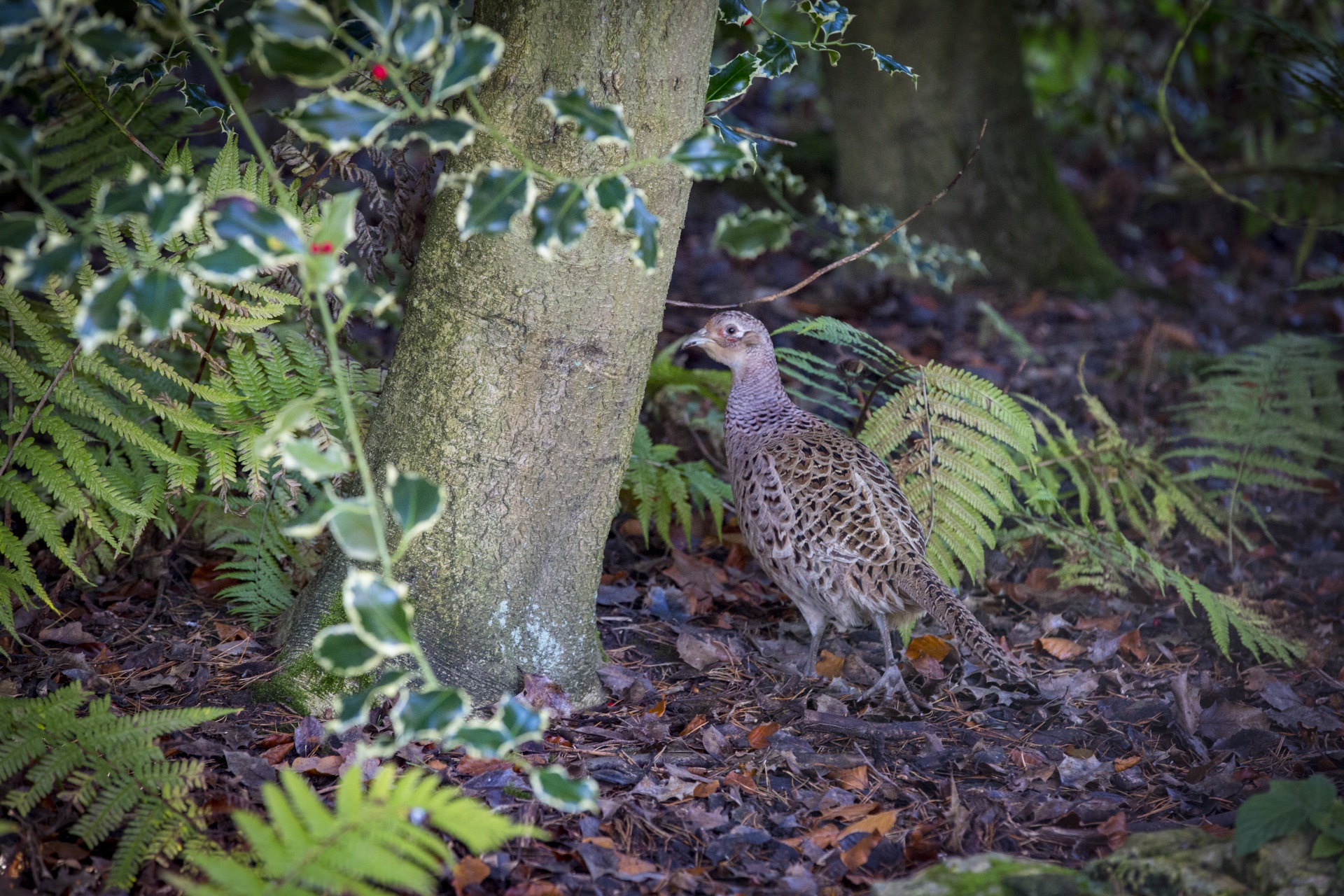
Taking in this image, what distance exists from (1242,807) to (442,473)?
2.28 metres

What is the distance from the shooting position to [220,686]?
316 centimetres

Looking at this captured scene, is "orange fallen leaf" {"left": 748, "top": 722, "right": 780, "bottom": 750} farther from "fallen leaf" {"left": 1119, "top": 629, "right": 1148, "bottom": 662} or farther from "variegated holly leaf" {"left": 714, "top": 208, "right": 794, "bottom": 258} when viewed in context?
"variegated holly leaf" {"left": 714, "top": 208, "right": 794, "bottom": 258}

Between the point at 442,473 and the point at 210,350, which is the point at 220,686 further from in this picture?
the point at 210,350

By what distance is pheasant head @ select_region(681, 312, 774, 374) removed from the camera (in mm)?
4445

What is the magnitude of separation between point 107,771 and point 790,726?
78.1 inches

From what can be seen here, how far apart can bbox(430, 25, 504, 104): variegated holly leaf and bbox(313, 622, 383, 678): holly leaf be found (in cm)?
109

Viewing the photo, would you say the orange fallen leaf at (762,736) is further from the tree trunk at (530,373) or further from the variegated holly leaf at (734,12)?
the variegated holly leaf at (734,12)

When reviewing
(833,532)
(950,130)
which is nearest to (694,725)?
(833,532)

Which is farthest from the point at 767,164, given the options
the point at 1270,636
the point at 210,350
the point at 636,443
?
the point at 1270,636

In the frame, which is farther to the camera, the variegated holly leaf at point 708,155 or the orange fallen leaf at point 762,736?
the orange fallen leaf at point 762,736

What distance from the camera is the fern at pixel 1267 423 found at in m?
4.83

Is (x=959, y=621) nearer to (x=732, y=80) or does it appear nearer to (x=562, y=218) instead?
(x=732, y=80)

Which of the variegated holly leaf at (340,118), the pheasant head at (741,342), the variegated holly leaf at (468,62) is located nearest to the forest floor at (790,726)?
the pheasant head at (741,342)

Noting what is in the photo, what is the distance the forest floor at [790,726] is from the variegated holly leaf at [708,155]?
1.73 meters
